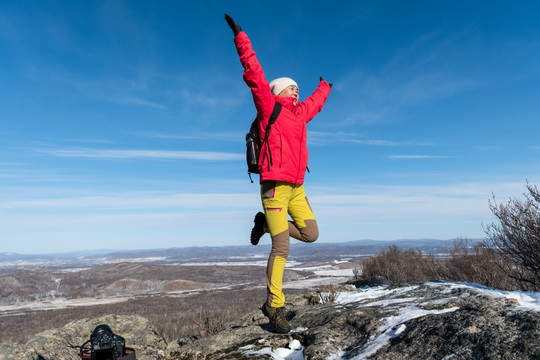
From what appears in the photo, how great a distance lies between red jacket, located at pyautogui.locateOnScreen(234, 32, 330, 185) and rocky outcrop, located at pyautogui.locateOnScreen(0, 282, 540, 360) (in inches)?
58.3

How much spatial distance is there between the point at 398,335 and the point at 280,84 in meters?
2.67

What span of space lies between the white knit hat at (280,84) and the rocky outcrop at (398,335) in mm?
2458

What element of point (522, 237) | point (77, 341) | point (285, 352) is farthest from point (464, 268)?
point (77, 341)

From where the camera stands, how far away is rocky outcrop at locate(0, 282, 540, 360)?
2.08 metres

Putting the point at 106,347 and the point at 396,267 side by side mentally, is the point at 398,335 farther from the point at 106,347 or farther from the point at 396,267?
the point at 396,267

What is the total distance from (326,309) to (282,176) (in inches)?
75.6

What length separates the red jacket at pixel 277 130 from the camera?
3166 mm

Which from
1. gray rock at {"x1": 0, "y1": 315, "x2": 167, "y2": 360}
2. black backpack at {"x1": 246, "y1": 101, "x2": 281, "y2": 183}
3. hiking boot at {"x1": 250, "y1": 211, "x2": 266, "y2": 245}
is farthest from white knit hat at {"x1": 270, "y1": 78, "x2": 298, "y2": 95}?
gray rock at {"x1": 0, "y1": 315, "x2": 167, "y2": 360}

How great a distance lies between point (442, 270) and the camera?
991 cm

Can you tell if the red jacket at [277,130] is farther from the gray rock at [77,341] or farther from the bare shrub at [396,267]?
the bare shrub at [396,267]

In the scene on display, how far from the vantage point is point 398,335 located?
258cm

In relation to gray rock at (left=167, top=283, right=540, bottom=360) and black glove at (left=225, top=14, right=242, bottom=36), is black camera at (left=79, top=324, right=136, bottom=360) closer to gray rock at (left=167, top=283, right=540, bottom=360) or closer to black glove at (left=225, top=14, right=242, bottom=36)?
gray rock at (left=167, top=283, right=540, bottom=360)

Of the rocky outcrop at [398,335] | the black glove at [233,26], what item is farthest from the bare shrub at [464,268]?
the black glove at [233,26]

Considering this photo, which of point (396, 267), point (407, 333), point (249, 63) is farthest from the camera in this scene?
point (396, 267)
